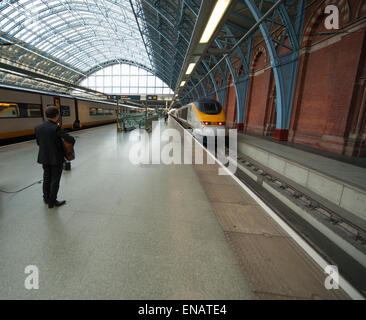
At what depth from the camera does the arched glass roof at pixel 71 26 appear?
25.5 m

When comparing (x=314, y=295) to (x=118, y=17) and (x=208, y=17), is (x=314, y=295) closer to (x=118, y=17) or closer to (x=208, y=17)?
(x=208, y=17)

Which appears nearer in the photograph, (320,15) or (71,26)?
(320,15)

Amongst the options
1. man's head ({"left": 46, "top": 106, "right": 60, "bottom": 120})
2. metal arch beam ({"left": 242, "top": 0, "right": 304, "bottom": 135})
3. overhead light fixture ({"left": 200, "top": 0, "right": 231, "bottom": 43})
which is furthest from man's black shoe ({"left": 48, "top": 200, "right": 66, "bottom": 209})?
metal arch beam ({"left": 242, "top": 0, "right": 304, "bottom": 135})

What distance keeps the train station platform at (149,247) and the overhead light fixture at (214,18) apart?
4.34 metres

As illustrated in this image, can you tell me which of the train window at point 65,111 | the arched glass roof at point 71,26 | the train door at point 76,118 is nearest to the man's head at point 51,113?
the train window at point 65,111

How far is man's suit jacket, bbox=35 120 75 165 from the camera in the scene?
112 inches

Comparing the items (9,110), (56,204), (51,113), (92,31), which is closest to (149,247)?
(56,204)

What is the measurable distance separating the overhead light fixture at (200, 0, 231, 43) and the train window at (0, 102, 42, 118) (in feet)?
29.8

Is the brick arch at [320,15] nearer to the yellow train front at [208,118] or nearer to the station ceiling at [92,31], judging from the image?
the station ceiling at [92,31]

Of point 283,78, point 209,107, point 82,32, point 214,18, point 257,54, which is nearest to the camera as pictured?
point 214,18

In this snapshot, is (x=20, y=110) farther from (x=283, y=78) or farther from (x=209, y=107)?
(x=283, y=78)

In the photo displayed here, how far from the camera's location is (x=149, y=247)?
232 cm

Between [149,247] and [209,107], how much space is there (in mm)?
8927
